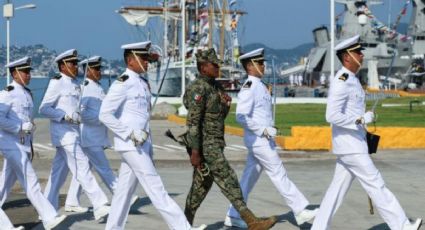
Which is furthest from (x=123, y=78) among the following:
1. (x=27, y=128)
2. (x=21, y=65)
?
(x=21, y=65)

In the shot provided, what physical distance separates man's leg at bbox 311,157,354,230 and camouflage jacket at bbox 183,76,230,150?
1.11m

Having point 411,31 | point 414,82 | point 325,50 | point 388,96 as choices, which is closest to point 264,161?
point 388,96

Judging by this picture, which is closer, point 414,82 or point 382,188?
point 382,188

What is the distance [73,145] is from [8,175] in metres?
0.79

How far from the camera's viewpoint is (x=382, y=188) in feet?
26.1

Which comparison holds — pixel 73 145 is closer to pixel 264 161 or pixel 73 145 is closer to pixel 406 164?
pixel 264 161

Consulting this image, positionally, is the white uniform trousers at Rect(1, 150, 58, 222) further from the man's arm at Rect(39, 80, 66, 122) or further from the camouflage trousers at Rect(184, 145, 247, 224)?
the camouflage trousers at Rect(184, 145, 247, 224)

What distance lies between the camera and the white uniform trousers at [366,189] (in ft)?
25.9

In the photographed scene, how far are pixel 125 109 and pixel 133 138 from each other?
0.35 m

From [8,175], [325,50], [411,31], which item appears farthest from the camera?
[325,50]

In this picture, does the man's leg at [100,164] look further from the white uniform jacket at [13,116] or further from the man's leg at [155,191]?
the man's leg at [155,191]

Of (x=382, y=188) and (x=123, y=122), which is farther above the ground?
(x=123, y=122)

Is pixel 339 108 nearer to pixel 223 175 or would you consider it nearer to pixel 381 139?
pixel 223 175

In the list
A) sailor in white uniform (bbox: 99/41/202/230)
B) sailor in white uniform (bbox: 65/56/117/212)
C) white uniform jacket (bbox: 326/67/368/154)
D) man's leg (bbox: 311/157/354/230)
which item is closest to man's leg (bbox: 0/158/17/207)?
sailor in white uniform (bbox: 65/56/117/212)
